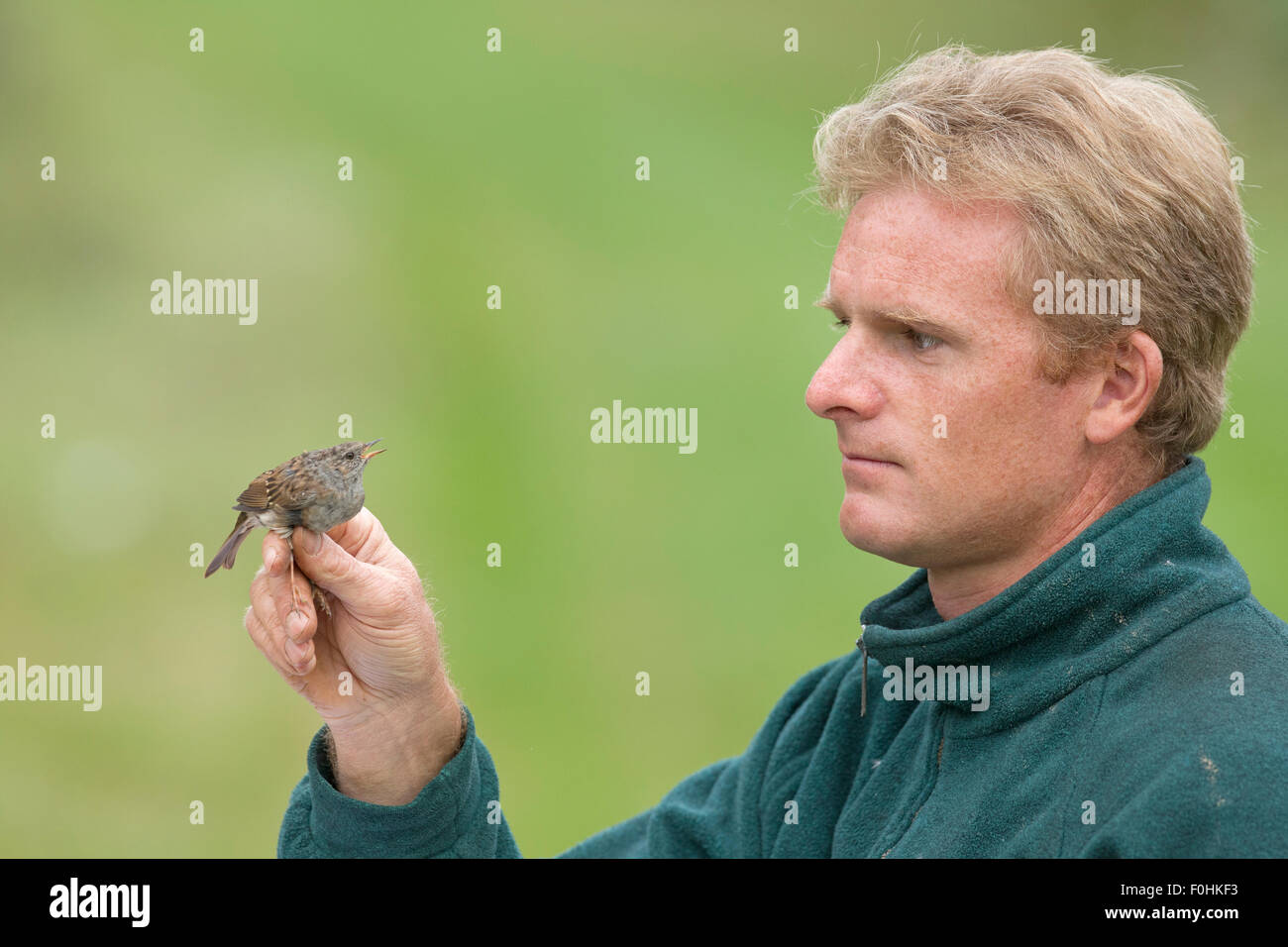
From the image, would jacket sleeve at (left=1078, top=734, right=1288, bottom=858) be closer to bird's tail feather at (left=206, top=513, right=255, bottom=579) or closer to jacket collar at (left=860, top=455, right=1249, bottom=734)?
jacket collar at (left=860, top=455, right=1249, bottom=734)

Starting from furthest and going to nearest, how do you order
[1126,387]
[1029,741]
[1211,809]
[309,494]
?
[309,494], [1126,387], [1029,741], [1211,809]

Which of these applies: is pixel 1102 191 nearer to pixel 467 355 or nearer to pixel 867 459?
pixel 867 459

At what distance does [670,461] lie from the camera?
5.42m

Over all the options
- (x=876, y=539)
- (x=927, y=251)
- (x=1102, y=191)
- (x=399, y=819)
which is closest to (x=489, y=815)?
(x=399, y=819)

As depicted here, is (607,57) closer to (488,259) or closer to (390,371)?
(488,259)

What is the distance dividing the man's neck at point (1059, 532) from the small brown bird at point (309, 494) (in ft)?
3.09

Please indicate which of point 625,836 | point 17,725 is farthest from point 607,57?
point 625,836

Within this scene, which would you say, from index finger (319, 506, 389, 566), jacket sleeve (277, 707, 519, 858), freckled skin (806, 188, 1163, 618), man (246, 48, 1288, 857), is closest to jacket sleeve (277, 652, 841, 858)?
jacket sleeve (277, 707, 519, 858)

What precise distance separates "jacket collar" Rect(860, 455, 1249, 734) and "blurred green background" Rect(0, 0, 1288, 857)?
2941 mm

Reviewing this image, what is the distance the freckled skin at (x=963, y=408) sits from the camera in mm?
1679

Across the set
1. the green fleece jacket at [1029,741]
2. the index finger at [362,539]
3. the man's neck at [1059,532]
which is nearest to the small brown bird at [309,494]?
the index finger at [362,539]

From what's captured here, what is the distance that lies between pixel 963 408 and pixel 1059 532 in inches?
10.3

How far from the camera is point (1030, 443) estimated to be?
171cm

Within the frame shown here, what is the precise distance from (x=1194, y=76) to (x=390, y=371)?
14.8ft
